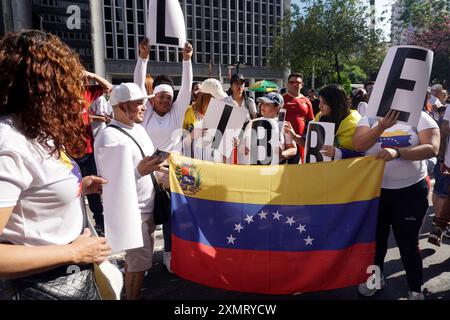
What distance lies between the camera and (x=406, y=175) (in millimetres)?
2926

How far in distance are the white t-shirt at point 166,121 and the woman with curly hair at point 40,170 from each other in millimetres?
2228

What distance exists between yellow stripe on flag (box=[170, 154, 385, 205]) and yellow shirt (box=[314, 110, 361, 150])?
0.42 m

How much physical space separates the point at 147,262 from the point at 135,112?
117 cm

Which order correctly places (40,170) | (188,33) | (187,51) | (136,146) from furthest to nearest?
(188,33)
(187,51)
(136,146)
(40,170)

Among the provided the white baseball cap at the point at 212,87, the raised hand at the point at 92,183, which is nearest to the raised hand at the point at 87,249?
the raised hand at the point at 92,183

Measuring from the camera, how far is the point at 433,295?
3.21 metres

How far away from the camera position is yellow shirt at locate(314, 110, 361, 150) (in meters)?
3.31

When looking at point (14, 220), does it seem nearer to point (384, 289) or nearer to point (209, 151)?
point (209, 151)

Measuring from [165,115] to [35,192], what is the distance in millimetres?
2542

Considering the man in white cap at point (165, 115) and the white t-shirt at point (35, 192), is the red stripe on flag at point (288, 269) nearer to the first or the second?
the man in white cap at point (165, 115)

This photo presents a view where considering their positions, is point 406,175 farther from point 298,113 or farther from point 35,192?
point 298,113

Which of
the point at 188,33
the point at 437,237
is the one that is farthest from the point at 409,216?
the point at 188,33

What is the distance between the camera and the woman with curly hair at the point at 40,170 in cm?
119
